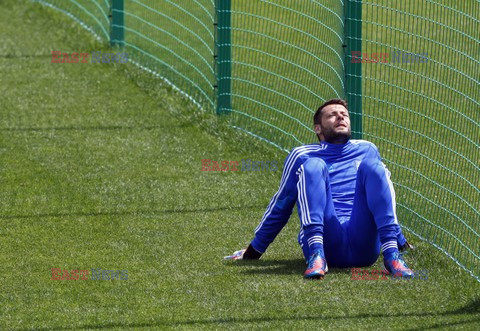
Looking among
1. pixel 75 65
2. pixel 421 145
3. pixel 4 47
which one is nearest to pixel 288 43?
pixel 421 145

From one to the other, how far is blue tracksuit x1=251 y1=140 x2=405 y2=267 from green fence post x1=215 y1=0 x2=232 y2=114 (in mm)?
3546

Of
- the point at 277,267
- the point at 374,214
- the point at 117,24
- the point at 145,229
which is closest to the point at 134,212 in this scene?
the point at 145,229

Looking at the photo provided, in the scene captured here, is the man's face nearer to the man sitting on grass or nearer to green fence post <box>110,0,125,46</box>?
the man sitting on grass

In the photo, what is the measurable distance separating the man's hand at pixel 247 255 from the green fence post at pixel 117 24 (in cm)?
578

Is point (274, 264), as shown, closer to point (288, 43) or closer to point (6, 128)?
point (288, 43)

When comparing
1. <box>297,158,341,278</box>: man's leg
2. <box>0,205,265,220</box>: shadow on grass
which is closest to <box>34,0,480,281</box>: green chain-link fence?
<box>297,158,341,278</box>: man's leg

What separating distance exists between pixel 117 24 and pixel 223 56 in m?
2.42

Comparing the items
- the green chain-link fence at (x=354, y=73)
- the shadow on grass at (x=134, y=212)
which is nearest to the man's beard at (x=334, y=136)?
the green chain-link fence at (x=354, y=73)

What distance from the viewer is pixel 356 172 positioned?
7.36 metres

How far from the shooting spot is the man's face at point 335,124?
7.38m

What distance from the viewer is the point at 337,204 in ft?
23.9

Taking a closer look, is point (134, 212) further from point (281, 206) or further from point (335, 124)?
point (335, 124)

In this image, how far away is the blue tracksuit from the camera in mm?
7055

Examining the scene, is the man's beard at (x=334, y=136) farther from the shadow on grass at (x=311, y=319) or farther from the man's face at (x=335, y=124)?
the shadow on grass at (x=311, y=319)
